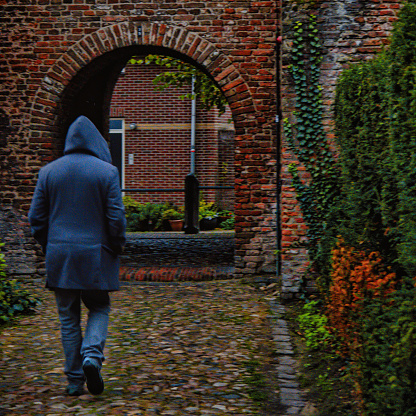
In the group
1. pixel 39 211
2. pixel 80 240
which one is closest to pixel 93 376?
pixel 80 240

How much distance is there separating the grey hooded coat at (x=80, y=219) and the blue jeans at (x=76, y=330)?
13 cm

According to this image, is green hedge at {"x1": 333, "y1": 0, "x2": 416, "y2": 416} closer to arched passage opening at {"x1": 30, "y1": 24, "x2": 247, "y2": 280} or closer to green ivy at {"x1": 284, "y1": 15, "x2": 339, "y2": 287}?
green ivy at {"x1": 284, "y1": 15, "x2": 339, "y2": 287}

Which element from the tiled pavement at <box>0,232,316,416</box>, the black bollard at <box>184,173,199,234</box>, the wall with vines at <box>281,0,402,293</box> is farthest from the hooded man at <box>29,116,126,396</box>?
the black bollard at <box>184,173,199,234</box>

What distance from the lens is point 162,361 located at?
533 cm

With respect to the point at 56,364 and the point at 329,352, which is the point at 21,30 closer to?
the point at 56,364

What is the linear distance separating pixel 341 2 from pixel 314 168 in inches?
82.5

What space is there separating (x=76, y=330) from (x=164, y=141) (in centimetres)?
1605

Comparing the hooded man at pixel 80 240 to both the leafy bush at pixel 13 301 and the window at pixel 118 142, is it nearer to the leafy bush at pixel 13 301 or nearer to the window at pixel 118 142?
the leafy bush at pixel 13 301

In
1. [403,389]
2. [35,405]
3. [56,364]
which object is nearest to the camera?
[403,389]

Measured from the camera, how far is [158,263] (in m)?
10.7

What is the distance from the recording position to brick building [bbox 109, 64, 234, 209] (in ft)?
65.2

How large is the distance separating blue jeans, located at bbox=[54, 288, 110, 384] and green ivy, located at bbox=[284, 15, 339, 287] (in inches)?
146

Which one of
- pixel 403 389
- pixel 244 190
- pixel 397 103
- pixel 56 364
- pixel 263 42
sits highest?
pixel 263 42

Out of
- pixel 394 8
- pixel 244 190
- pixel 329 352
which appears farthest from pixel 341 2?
pixel 329 352
